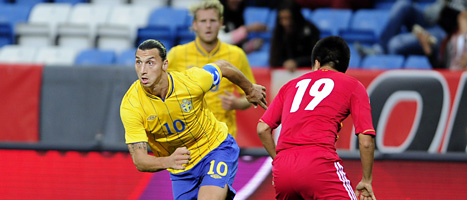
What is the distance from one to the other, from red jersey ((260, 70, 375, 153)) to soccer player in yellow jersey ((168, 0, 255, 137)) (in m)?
1.89

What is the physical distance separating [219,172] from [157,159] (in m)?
0.64

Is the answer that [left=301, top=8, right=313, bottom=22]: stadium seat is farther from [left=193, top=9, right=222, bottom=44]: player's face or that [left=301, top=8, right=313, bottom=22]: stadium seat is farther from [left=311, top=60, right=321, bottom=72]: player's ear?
[left=311, top=60, right=321, bottom=72]: player's ear

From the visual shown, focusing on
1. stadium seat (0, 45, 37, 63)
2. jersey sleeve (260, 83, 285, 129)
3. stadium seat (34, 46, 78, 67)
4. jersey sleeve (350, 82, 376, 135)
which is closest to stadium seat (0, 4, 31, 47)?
stadium seat (0, 45, 37, 63)

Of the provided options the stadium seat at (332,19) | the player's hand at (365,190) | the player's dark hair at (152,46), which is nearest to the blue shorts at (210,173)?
the player's dark hair at (152,46)

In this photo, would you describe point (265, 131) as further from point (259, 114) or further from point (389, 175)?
point (259, 114)

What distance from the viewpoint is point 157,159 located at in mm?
4887

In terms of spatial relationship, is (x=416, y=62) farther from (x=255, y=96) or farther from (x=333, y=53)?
(x=333, y=53)

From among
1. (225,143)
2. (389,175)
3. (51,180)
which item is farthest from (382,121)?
(51,180)

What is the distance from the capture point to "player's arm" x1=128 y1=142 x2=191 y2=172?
15.7ft

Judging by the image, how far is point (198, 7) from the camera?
6.79m

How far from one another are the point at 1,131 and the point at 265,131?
17.8 feet

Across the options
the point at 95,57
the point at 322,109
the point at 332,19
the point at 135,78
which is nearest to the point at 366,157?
the point at 322,109

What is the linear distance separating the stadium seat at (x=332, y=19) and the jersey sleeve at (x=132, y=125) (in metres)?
6.63

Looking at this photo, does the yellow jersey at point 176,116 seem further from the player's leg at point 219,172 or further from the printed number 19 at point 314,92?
the printed number 19 at point 314,92
